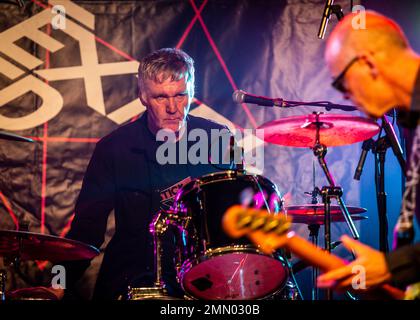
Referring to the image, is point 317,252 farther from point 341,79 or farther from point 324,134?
point 324,134

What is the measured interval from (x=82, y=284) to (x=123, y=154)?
1068mm

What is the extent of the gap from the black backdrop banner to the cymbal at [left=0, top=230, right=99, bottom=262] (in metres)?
1.17

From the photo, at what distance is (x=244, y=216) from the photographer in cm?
216

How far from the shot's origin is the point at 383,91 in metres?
2.21

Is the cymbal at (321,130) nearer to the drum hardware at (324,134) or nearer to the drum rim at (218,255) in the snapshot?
the drum hardware at (324,134)

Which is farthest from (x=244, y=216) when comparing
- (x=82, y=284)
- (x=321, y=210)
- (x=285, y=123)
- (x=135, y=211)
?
(x=82, y=284)

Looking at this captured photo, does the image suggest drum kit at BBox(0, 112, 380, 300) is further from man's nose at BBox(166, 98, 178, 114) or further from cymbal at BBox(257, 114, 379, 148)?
man's nose at BBox(166, 98, 178, 114)

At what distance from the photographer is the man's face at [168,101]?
441 centimetres

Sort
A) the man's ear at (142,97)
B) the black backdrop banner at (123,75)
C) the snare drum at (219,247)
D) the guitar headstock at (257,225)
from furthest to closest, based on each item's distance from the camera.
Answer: the black backdrop banner at (123,75), the man's ear at (142,97), the snare drum at (219,247), the guitar headstock at (257,225)

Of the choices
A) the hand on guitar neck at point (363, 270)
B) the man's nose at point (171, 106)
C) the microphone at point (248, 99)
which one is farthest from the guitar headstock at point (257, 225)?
the man's nose at point (171, 106)

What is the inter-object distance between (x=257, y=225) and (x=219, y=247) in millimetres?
978

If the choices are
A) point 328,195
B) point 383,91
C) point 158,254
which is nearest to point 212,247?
point 158,254

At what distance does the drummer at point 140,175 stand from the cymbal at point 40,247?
770 millimetres
